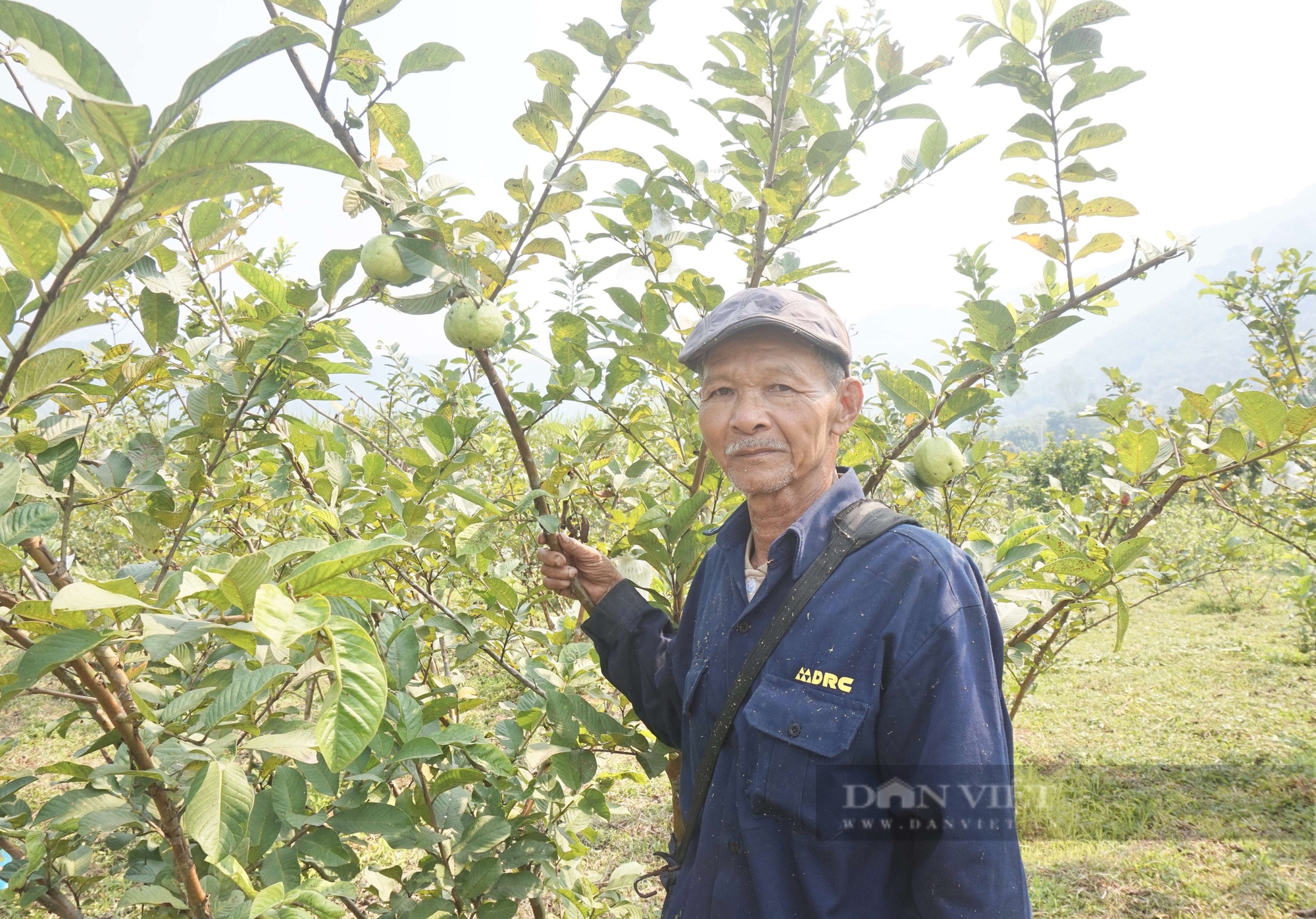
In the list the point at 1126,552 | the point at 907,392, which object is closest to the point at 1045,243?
the point at 907,392

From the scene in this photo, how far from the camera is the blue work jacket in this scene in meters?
0.96

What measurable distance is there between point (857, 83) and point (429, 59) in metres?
0.77

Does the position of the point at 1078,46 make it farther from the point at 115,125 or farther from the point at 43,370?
the point at 43,370

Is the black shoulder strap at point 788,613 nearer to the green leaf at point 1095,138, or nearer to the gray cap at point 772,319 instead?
the gray cap at point 772,319

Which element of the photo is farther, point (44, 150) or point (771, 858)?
point (771, 858)

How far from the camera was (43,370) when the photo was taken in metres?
0.87

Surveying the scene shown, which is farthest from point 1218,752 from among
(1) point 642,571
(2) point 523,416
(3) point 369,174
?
(3) point 369,174

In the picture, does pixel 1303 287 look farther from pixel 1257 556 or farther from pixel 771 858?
pixel 1257 556

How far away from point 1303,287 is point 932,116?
3.04 metres

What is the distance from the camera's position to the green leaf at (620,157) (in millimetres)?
1271

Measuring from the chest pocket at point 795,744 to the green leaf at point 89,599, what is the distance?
30.3 inches

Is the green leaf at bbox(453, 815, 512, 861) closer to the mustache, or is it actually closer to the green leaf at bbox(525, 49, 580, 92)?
the mustache

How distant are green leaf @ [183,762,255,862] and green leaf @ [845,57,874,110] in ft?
4.73

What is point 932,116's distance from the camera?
145 cm
